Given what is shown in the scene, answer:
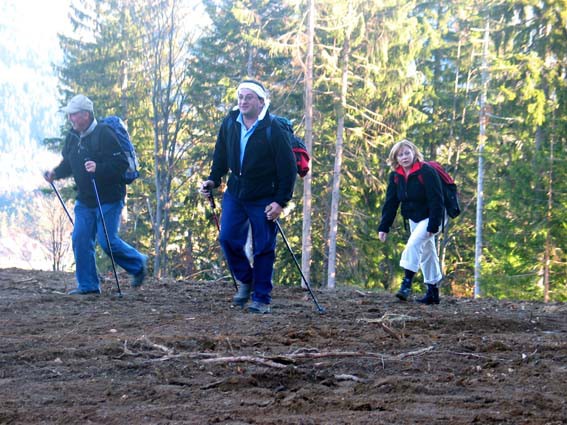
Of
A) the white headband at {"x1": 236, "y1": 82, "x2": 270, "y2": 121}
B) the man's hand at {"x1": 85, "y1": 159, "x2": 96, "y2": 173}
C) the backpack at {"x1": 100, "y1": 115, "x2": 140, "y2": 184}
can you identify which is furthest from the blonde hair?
the man's hand at {"x1": 85, "y1": 159, "x2": 96, "y2": 173}

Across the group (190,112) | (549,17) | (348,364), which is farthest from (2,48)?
(348,364)

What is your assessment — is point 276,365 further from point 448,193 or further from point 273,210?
point 448,193

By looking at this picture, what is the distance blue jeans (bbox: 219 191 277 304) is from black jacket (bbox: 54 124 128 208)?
186 centimetres

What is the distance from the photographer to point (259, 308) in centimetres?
727

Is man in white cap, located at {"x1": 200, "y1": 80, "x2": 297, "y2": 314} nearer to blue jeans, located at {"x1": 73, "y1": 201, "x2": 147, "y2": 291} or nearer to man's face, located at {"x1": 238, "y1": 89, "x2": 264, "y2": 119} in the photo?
man's face, located at {"x1": 238, "y1": 89, "x2": 264, "y2": 119}

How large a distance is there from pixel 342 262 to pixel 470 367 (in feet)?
69.5

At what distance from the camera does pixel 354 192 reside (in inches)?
1039

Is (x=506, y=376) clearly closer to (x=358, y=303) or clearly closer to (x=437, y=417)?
(x=437, y=417)

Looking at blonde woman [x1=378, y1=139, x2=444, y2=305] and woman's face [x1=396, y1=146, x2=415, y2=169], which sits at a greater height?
woman's face [x1=396, y1=146, x2=415, y2=169]

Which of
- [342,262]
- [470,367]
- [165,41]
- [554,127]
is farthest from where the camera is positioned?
[342,262]

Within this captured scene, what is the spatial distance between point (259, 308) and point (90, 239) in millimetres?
2595

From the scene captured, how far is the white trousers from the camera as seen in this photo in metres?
8.70

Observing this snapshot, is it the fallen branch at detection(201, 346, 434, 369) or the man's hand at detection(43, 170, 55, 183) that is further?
the man's hand at detection(43, 170, 55, 183)

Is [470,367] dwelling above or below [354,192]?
below
